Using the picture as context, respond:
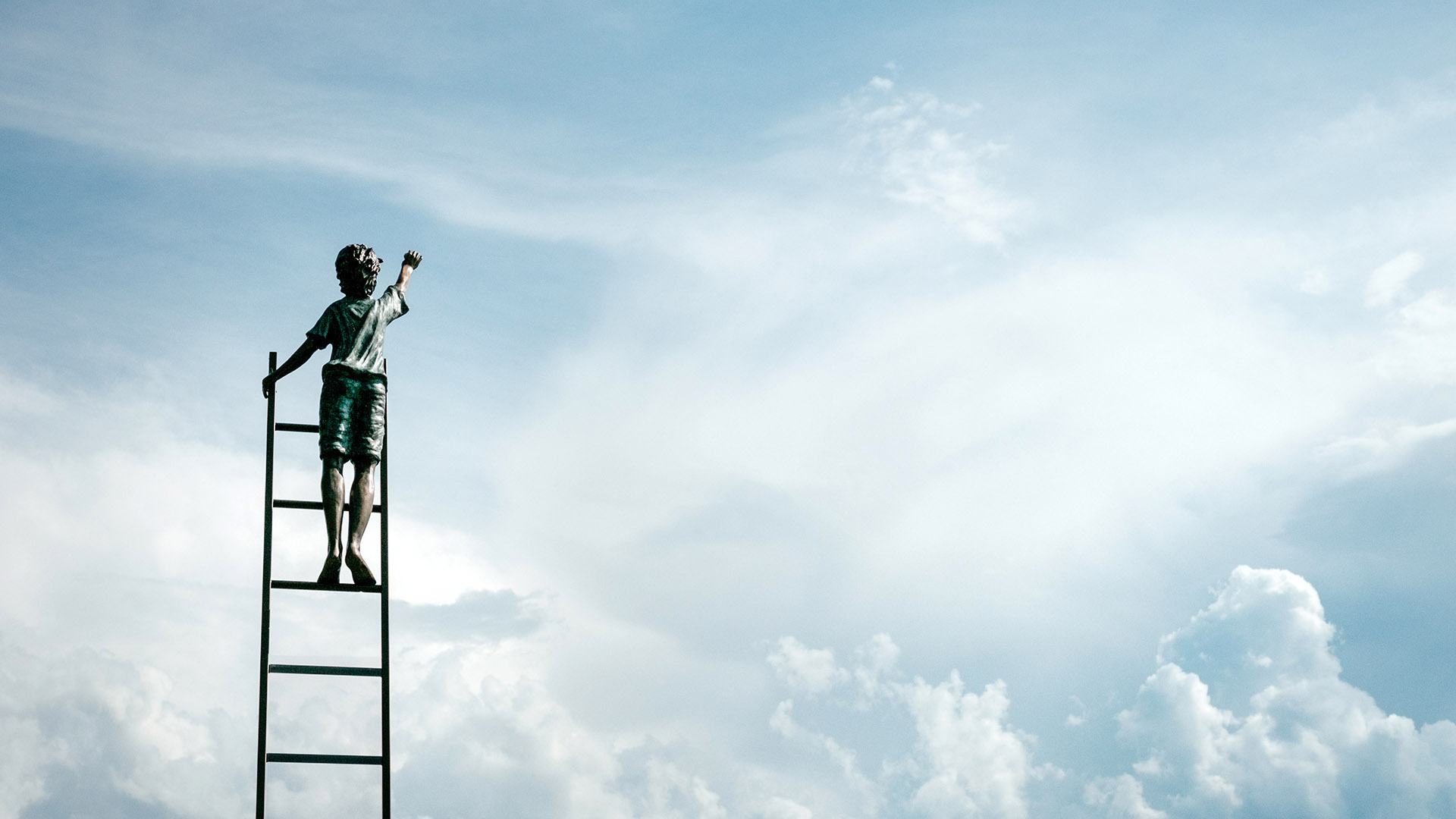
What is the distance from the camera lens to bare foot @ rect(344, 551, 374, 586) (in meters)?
13.9

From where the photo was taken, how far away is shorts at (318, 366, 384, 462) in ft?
46.7

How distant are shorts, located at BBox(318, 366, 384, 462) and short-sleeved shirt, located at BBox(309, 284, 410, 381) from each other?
0.09 m

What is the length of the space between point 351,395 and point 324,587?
6.35ft

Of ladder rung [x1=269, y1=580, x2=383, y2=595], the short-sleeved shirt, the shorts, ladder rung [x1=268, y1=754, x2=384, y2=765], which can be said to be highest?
the short-sleeved shirt

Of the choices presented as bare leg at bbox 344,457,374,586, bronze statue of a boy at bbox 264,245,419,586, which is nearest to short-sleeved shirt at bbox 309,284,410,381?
bronze statue of a boy at bbox 264,245,419,586

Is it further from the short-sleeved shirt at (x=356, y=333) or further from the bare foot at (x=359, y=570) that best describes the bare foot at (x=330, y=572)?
the short-sleeved shirt at (x=356, y=333)

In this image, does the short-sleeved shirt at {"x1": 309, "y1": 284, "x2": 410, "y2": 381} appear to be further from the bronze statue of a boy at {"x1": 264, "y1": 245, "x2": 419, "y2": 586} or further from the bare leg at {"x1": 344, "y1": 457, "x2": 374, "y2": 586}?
the bare leg at {"x1": 344, "y1": 457, "x2": 374, "y2": 586}

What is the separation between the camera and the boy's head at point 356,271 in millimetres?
14750

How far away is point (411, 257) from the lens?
1530 centimetres

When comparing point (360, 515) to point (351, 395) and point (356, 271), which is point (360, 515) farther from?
point (356, 271)

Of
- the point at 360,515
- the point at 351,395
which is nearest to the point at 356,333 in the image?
the point at 351,395

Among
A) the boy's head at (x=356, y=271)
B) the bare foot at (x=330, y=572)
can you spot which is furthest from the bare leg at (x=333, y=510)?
the boy's head at (x=356, y=271)

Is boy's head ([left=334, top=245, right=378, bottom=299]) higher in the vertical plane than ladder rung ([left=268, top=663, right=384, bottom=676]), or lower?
higher

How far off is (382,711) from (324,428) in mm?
2889
